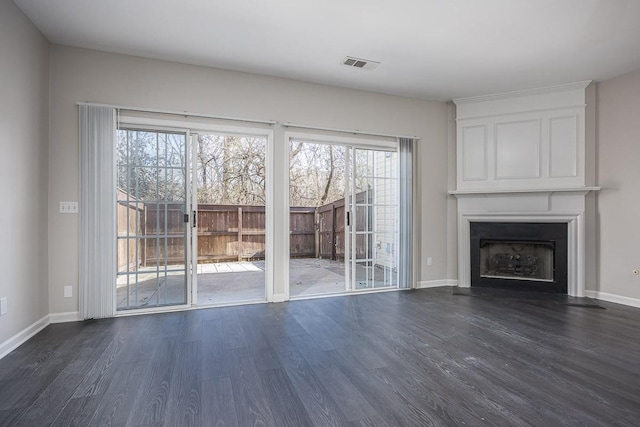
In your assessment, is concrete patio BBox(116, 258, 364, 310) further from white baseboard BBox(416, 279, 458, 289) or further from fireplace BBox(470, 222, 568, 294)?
fireplace BBox(470, 222, 568, 294)

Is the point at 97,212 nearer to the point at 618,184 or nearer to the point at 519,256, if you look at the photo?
the point at 519,256

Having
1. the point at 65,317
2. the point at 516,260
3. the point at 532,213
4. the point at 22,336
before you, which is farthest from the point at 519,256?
the point at 22,336

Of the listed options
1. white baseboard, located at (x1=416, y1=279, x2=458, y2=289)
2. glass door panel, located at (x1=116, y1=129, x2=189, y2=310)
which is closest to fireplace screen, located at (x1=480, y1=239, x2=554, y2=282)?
white baseboard, located at (x1=416, y1=279, x2=458, y2=289)

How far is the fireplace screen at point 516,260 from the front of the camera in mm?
4453

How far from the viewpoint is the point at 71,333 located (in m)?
2.83

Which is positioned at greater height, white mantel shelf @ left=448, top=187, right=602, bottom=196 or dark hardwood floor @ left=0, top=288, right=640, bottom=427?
white mantel shelf @ left=448, top=187, right=602, bottom=196

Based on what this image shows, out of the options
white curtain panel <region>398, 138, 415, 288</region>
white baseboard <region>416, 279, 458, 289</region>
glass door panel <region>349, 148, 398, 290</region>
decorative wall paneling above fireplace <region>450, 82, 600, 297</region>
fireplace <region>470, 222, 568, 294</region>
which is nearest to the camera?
decorative wall paneling above fireplace <region>450, 82, 600, 297</region>

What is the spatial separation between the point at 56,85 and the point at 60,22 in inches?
24.1

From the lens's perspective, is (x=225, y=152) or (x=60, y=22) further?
(x=225, y=152)

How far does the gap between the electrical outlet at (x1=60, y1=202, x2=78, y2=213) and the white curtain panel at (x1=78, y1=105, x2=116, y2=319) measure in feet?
0.21

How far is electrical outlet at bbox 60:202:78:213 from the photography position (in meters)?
3.12

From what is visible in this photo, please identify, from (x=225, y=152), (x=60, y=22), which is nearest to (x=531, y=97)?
(x=60, y=22)

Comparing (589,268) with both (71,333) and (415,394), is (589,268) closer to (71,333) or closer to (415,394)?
(415,394)

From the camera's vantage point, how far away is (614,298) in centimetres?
391
